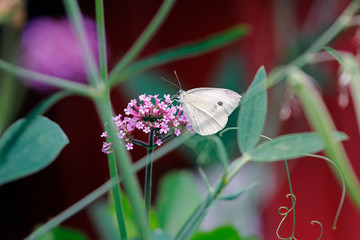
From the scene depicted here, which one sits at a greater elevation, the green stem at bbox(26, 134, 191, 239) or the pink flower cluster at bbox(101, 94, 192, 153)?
the pink flower cluster at bbox(101, 94, 192, 153)

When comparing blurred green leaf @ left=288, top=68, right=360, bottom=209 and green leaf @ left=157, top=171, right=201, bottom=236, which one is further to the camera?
green leaf @ left=157, top=171, right=201, bottom=236

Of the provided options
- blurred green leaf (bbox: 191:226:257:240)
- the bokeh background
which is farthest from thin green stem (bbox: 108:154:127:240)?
the bokeh background

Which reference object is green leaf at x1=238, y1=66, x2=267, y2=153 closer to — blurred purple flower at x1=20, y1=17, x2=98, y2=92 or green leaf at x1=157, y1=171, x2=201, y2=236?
green leaf at x1=157, y1=171, x2=201, y2=236

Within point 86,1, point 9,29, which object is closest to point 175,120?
point 9,29

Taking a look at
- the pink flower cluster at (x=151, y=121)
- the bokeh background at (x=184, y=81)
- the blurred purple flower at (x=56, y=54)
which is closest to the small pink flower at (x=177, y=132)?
the pink flower cluster at (x=151, y=121)

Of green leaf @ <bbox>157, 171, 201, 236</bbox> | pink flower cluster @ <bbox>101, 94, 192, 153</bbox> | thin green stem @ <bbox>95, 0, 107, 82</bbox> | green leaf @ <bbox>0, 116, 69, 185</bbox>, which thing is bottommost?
green leaf @ <bbox>157, 171, 201, 236</bbox>

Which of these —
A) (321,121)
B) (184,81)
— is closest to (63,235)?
(321,121)
